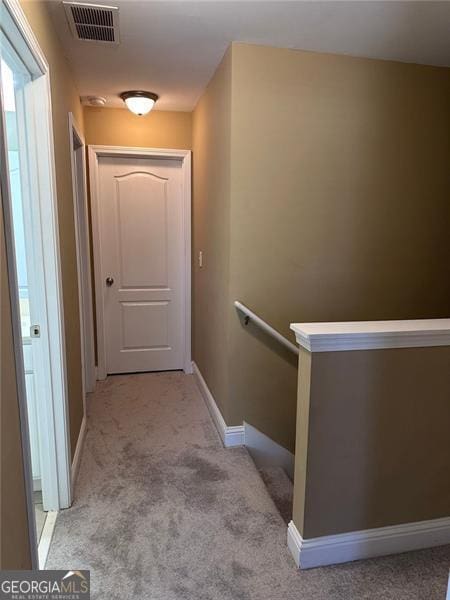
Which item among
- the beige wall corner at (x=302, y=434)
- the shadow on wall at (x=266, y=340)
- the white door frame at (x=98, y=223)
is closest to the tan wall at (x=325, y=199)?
the shadow on wall at (x=266, y=340)

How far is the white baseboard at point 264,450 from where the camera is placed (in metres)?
2.58

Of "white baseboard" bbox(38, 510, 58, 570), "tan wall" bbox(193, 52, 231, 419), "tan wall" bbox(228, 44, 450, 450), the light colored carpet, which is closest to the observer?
the light colored carpet

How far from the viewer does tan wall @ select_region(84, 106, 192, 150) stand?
3.39 meters

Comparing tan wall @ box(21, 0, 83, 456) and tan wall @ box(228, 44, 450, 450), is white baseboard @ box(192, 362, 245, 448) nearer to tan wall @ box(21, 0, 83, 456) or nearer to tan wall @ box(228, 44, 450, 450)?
tan wall @ box(228, 44, 450, 450)

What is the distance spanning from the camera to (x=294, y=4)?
181cm

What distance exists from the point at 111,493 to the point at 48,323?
38.9 inches

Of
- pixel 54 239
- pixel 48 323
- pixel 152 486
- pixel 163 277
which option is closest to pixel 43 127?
pixel 54 239

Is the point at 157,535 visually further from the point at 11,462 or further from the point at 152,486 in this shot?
the point at 11,462

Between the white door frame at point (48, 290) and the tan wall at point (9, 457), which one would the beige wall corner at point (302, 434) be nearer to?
the tan wall at point (9, 457)

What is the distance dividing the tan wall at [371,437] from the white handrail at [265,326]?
0.76 metres

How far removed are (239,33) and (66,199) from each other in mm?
1281

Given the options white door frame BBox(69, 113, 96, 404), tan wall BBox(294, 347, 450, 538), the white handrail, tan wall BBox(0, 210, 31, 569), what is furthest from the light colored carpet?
white door frame BBox(69, 113, 96, 404)

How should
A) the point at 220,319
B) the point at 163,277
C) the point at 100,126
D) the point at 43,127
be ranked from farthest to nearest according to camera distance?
1. the point at 163,277
2. the point at 100,126
3. the point at 220,319
4. the point at 43,127

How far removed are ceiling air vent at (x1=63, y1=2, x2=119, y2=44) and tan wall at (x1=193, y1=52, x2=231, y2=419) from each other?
65 centimetres
